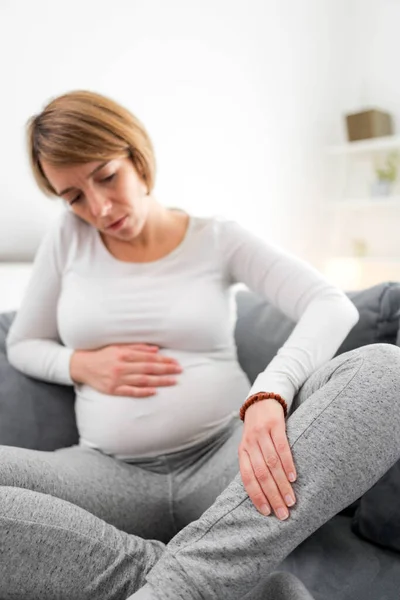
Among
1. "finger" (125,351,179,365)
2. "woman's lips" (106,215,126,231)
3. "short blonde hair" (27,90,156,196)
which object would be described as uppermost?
"short blonde hair" (27,90,156,196)

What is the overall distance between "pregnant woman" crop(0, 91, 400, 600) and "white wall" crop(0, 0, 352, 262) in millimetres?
491

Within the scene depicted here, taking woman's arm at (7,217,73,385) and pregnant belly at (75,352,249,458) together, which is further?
woman's arm at (7,217,73,385)

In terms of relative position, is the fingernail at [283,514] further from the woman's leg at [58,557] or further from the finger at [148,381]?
the finger at [148,381]

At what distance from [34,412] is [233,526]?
1.98 ft

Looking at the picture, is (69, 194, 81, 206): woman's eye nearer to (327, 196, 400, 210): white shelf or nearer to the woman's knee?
the woman's knee

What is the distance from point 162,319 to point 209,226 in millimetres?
219

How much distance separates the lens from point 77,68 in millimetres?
1932

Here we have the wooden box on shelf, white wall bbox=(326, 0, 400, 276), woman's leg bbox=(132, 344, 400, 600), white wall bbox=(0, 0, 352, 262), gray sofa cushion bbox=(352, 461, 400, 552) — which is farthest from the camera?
white wall bbox=(326, 0, 400, 276)

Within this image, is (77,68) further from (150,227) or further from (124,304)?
(124,304)

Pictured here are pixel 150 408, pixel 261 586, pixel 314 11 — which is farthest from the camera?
pixel 314 11

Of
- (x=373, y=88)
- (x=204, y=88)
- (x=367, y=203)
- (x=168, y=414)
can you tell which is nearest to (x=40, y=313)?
(x=168, y=414)

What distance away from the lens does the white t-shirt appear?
3.46ft

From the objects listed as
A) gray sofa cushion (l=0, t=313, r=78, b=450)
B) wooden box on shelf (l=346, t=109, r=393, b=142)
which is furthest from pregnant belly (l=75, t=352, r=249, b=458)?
wooden box on shelf (l=346, t=109, r=393, b=142)

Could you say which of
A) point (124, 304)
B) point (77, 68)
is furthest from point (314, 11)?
point (124, 304)
